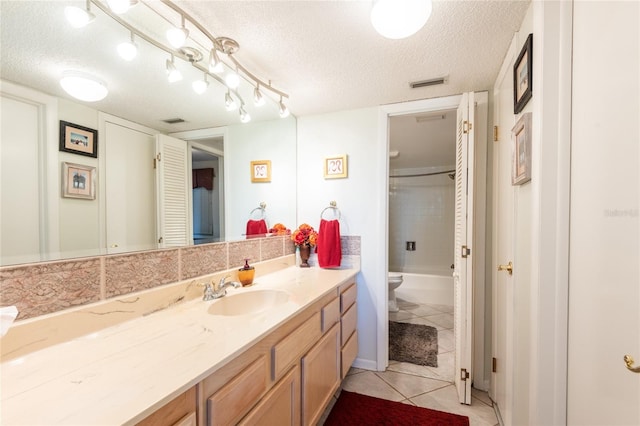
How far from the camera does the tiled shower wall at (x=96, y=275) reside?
0.81 m

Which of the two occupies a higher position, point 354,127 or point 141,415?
point 354,127

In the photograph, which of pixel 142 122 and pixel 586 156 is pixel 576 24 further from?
pixel 142 122

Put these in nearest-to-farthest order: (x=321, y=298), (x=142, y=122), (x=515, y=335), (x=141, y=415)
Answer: (x=141, y=415) < (x=142, y=122) < (x=515, y=335) < (x=321, y=298)

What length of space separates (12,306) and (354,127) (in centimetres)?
214

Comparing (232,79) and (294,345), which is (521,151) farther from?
(232,79)

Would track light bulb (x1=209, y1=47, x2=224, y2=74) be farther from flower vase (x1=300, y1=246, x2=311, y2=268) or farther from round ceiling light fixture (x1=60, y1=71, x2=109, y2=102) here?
flower vase (x1=300, y1=246, x2=311, y2=268)

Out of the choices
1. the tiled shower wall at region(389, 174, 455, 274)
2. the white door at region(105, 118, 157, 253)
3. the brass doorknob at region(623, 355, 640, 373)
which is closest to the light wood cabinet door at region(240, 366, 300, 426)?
the white door at region(105, 118, 157, 253)

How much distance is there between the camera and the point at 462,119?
1835mm

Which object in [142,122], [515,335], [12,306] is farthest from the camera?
[515,335]

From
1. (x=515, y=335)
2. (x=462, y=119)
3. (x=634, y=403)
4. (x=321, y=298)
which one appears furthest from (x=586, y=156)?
(x=321, y=298)

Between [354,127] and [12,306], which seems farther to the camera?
[354,127]

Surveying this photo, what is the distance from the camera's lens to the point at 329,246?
2156mm

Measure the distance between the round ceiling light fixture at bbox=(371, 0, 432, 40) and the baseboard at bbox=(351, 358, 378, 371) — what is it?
2267 mm

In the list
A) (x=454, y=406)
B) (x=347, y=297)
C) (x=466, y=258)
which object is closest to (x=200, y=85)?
(x=347, y=297)
